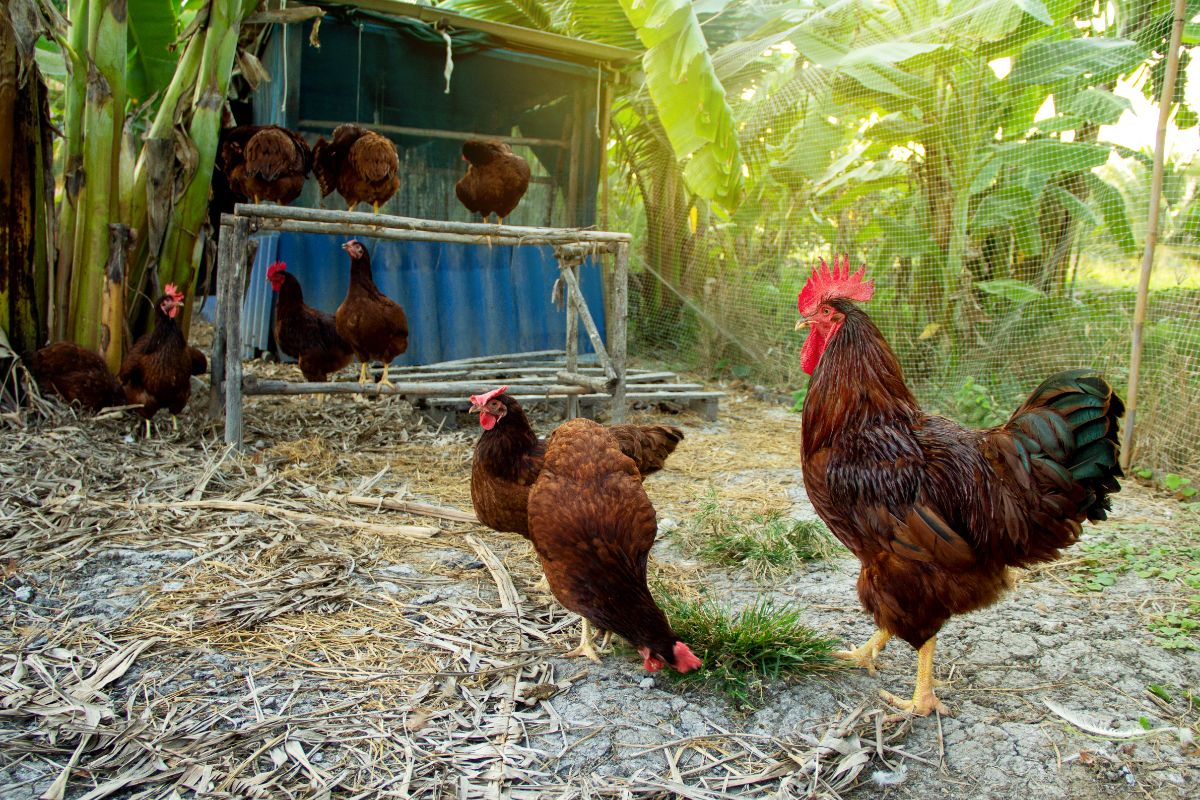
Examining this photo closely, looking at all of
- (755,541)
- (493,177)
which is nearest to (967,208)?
(493,177)

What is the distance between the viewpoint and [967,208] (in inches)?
279

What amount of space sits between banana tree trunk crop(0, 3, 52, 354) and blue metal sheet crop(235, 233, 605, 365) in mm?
2176

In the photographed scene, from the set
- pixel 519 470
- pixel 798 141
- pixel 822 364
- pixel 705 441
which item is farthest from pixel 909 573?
pixel 798 141

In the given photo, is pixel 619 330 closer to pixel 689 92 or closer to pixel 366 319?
pixel 366 319

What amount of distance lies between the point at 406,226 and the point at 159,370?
1.84m

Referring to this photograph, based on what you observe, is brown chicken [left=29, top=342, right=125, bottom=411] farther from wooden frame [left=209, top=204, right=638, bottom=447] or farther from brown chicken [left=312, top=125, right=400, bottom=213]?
brown chicken [left=312, top=125, right=400, bottom=213]

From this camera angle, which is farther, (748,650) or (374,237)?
(374,237)

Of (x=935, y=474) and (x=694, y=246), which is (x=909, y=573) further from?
(x=694, y=246)

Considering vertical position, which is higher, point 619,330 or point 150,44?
point 150,44

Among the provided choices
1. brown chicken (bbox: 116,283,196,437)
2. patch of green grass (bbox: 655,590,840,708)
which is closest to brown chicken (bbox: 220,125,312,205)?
brown chicken (bbox: 116,283,196,437)

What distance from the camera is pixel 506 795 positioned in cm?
217

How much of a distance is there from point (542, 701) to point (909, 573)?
1.28 m

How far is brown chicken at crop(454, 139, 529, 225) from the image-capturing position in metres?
6.93

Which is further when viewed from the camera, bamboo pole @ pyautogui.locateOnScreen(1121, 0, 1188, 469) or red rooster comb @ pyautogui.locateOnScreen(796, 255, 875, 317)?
bamboo pole @ pyautogui.locateOnScreen(1121, 0, 1188, 469)
